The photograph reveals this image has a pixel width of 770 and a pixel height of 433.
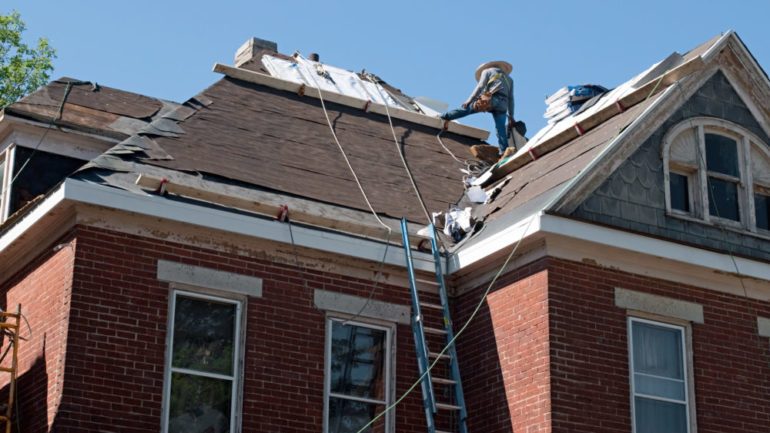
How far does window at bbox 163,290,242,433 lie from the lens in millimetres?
14391

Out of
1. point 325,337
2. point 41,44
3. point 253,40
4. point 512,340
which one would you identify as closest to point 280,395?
point 325,337

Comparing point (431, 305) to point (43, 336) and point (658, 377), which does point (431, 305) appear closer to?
point (658, 377)

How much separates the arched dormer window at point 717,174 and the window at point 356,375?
3.77 meters

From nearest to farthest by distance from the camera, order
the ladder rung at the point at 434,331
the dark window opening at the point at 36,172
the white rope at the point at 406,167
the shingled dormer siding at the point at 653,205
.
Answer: the ladder rung at the point at 434,331 < the shingled dormer siding at the point at 653,205 < the dark window opening at the point at 36,172 < the white rope at the point at 406,167

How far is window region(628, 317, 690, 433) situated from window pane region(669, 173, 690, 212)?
154 cm

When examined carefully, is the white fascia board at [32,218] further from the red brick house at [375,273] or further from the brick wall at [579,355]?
the brick wall at [579,355]

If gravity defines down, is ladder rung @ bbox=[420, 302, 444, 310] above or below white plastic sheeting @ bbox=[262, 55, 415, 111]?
below

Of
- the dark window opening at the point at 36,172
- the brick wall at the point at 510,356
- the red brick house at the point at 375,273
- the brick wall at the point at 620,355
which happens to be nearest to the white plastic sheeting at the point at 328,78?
the red brick house at the point at 375,273

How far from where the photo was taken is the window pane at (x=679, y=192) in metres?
16.4


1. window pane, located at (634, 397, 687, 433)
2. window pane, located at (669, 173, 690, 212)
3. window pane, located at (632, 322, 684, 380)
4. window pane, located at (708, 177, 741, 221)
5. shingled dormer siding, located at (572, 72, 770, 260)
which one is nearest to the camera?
window pane, located at (634, 397, 687, 433)

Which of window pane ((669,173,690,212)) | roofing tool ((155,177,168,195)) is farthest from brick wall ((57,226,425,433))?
window pane ((669,173,690,212))

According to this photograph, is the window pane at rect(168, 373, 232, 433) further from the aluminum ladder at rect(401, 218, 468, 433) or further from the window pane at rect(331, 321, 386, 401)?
the aluminum ladder at rect(401, 218, 468, 433)

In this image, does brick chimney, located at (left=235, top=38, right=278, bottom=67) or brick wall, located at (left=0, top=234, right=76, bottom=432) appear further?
brick chimney, located at (left=235, top=38, right=278, bottom=67)

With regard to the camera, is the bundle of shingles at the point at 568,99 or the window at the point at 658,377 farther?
the bundle of shingles at the point at 568,99
